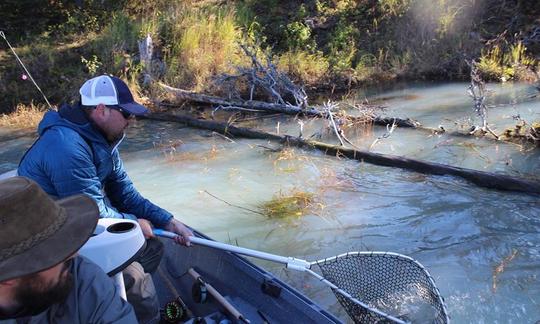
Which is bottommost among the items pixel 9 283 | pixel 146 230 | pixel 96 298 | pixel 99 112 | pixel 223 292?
pixel 223 292

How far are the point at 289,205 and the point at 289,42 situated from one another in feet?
31.7

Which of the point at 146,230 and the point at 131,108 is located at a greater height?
the point at 131,108

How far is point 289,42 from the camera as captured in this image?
1469 cm

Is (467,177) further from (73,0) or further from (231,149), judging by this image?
(73,0)

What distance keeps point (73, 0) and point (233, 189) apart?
44.1ft

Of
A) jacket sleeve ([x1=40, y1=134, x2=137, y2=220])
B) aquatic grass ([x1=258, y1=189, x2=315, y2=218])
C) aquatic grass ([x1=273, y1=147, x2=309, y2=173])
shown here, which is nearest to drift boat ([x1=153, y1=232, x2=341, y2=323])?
jacket sleeve ([x1=40, y1=134, x2=137, y2=220])

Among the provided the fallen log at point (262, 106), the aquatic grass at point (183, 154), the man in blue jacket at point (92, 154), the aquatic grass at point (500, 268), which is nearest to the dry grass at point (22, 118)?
the fallen log at point (262, 106)

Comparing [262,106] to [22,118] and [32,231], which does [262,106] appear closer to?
[22,118]

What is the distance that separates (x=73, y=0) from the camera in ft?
56.6

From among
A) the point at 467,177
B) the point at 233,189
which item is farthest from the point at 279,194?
the point at 467,177

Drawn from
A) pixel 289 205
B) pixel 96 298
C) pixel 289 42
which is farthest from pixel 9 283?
pixel 289 42

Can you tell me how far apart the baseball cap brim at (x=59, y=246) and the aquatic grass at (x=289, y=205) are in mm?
3980

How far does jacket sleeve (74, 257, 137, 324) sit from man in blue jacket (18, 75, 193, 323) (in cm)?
89

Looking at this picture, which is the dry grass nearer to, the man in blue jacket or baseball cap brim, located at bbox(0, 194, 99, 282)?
the man in blue jacket
